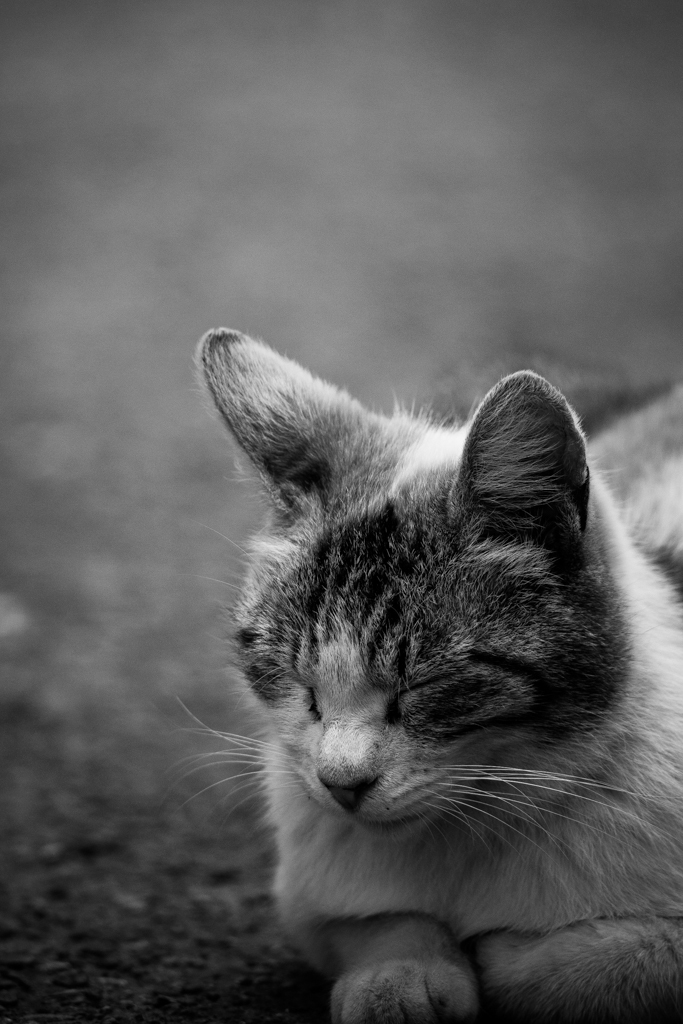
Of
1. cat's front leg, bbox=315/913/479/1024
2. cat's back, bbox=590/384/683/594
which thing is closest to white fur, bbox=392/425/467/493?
cat's back, bbox=590/384/683/594

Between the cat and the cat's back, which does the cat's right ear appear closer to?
the cat

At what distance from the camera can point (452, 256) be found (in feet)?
27.3

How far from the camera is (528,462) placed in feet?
6.08

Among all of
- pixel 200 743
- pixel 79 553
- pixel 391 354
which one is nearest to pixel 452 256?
pixel 391 354

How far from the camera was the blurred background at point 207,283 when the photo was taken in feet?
11.4

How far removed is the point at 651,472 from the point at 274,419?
1201mm

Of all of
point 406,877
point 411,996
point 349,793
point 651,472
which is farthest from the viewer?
point 651,472

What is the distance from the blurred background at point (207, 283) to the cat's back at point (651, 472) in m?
0.27

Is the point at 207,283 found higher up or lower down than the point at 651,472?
higher up

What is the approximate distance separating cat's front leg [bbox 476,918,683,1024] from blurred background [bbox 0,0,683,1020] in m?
0.76

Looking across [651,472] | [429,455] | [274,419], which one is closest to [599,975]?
[429,455]

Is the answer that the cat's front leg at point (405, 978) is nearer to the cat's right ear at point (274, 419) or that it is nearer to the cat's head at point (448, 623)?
the cat's head at point (448, 623)

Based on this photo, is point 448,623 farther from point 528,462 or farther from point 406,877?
point 406,877

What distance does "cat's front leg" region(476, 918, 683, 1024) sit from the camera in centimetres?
190
